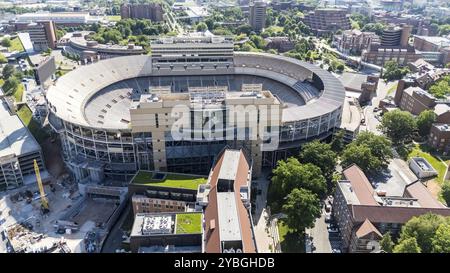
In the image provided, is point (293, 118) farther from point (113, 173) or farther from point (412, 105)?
Answer: point (412, 105)

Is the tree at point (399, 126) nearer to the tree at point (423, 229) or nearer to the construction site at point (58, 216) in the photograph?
the tree at point (423, 229)

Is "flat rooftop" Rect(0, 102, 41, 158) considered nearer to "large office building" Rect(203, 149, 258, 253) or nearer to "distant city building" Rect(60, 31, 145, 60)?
"large office building" Rect(203, 149, 258, 253)

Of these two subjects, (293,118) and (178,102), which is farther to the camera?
(293,118)

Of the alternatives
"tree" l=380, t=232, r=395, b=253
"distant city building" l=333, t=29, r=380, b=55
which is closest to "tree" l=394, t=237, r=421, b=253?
"tree" l=380, t=232, r=395, b=253

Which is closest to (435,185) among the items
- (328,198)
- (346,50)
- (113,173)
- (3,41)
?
(328,198)

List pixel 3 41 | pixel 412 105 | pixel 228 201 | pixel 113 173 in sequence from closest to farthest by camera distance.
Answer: pixel 228 201
pixel 113 173
pixel 412 105
pixel 3 41
